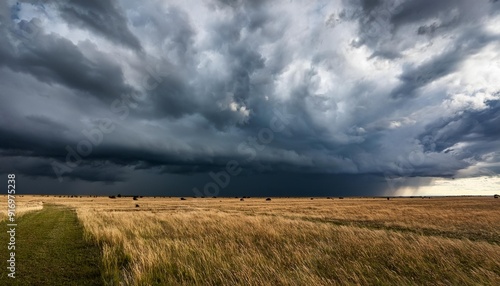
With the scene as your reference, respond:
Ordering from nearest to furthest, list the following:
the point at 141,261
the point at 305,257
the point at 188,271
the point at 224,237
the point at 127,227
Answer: the point at 188,271, the point at 141,261, the point at 305,257, the point at 224,237, the point at 127,227

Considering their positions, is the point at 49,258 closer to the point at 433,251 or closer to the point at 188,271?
the point at 188,271

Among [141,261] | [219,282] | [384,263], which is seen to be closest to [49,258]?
[141,261]

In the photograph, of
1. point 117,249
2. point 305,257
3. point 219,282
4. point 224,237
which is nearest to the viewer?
point 219,282

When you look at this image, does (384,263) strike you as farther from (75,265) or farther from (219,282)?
(75,265)

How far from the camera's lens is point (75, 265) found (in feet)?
34.4

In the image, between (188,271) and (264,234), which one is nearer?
(188,271)

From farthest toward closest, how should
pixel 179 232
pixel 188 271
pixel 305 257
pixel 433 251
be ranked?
pixel 179 232 → pixel 433 251 → pixel 305 257 → pixel 188 271

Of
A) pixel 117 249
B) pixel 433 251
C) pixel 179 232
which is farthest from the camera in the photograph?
pixel 179 232

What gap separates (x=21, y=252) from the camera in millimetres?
12609

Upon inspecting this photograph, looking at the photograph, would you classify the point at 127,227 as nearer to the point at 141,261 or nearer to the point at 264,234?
the point at 264,234

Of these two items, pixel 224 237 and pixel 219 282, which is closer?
pixel 219 282

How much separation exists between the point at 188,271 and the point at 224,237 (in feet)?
23.9

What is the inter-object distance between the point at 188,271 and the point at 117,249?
5.57m

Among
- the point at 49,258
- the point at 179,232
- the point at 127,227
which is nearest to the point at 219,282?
the point at 49,258
